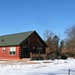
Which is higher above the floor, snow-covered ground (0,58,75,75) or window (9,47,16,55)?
window (9,47,16,55)

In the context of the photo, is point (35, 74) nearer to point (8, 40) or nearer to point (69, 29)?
point (8, 40)

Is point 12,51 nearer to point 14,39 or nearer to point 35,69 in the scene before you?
point 14,39

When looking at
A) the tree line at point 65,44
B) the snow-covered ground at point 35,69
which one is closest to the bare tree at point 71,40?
the tree line at point 65,44

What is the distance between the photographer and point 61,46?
8988 cm

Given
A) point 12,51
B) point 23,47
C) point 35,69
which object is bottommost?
point 35,69

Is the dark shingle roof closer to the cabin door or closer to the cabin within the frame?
the cabin

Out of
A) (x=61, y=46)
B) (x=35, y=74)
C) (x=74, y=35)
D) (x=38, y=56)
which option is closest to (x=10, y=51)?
(x=38, y=56)

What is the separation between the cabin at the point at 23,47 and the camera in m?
47.6

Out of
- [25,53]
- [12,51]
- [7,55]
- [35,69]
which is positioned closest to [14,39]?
[12,51]

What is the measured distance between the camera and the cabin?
47625 millimetres

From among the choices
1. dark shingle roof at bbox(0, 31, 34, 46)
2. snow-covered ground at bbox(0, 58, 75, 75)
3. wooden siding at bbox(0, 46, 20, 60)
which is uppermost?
dark shingle roof at bbox(0, 31, 34, 46)

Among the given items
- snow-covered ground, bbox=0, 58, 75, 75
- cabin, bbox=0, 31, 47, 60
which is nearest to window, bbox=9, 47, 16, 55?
cabin, bbox=0, 31, 47, 60

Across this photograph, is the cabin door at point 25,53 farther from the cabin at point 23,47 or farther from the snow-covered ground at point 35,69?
the snow-covered ground at point 35,69

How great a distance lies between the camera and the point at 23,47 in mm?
48188
